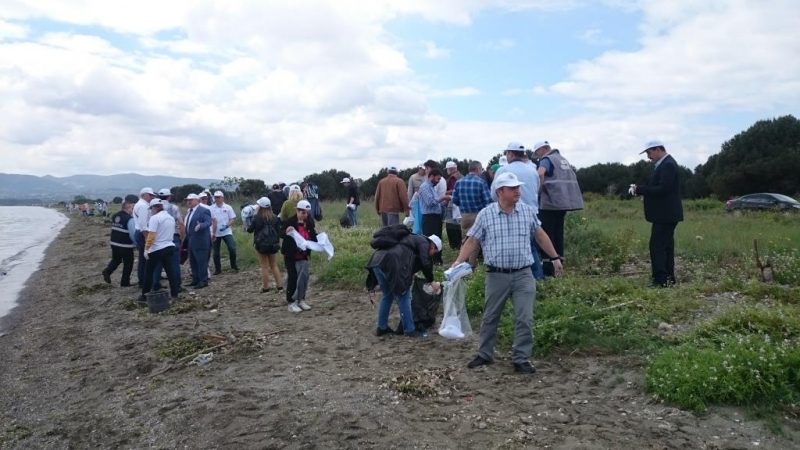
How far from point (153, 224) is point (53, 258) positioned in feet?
56.8

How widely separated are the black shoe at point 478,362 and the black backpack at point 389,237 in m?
1.79

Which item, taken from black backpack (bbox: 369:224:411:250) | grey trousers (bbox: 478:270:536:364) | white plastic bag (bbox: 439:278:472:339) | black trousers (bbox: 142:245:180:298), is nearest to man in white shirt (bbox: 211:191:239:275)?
black trousers (bbox: 142:245:180:298)

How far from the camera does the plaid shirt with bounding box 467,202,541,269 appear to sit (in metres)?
5.92

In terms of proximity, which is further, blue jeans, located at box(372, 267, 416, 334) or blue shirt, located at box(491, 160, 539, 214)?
blue shirt, located at box(491, 160, 539, 214)

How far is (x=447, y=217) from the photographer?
12.0 metres

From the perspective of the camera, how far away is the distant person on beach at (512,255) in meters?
5.92

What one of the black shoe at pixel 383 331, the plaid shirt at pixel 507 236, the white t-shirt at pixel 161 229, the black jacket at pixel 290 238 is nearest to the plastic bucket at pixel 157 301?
the white t-shirt at pixel 161 229

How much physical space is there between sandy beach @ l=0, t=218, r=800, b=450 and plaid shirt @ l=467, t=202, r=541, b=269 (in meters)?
1.10

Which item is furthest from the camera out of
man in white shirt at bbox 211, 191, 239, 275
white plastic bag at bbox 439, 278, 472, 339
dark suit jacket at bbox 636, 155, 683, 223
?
man in white shirt at bbox 211, 191, 239, 275

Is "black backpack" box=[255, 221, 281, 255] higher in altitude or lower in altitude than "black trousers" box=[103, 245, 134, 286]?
higher

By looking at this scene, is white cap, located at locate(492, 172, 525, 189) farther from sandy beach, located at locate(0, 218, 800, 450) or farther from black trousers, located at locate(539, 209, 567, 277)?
black trousers, located at locate(539, 209, 567, 277)

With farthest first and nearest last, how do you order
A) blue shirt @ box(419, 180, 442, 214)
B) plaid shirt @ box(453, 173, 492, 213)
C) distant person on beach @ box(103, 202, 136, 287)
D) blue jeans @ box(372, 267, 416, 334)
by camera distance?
distant person on beach @ box(103, 202, 136, 287), blue shirt @ box(419, 180, 442, 214), plaid shirt @ box(453, 173, 492, 213), blue jeans @ box(372, 267, 416, 334)

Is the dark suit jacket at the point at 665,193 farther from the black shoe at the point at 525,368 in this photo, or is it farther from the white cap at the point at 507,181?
the black shoe at the point at 525,368

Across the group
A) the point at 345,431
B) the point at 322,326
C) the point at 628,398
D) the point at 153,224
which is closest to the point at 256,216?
the point at 153,224
